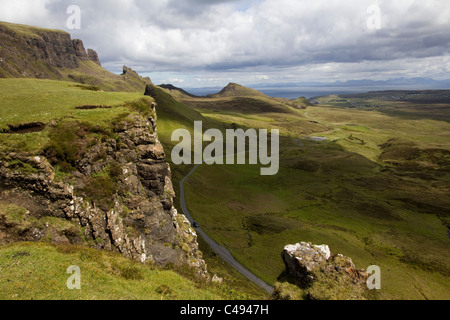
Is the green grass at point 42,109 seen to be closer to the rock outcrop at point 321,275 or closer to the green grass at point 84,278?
the green grass at point 84,278

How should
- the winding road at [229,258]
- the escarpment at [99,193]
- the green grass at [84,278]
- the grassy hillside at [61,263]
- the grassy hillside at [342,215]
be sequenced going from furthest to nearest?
1. the grassy hillside at [342,215]
2. the winding road at [229,258]
3. the escarpment at [99,193]
4. the grassy hillside at [61,263]
5. the green grass at [84,278]

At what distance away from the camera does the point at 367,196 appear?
406 ft

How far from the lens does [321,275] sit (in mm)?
29969

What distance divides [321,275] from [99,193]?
30.4 metres

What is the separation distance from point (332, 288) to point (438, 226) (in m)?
97.4

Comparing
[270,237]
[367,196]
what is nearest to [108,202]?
[270,237]

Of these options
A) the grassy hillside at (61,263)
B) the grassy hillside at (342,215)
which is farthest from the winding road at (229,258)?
the grassy hillside at (61,263)

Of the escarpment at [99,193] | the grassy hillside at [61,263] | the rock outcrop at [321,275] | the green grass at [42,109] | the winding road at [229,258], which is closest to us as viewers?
the grassy hillside at [61,263]

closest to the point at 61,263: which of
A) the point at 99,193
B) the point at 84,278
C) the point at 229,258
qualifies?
the point at 84,278

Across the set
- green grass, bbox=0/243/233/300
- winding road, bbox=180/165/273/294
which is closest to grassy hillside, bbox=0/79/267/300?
green grass, bbox=0/243/233/300

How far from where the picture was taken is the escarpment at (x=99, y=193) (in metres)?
28.3

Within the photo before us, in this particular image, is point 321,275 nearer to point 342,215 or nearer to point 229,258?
point 229,258

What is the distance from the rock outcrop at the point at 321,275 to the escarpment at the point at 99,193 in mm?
18598
